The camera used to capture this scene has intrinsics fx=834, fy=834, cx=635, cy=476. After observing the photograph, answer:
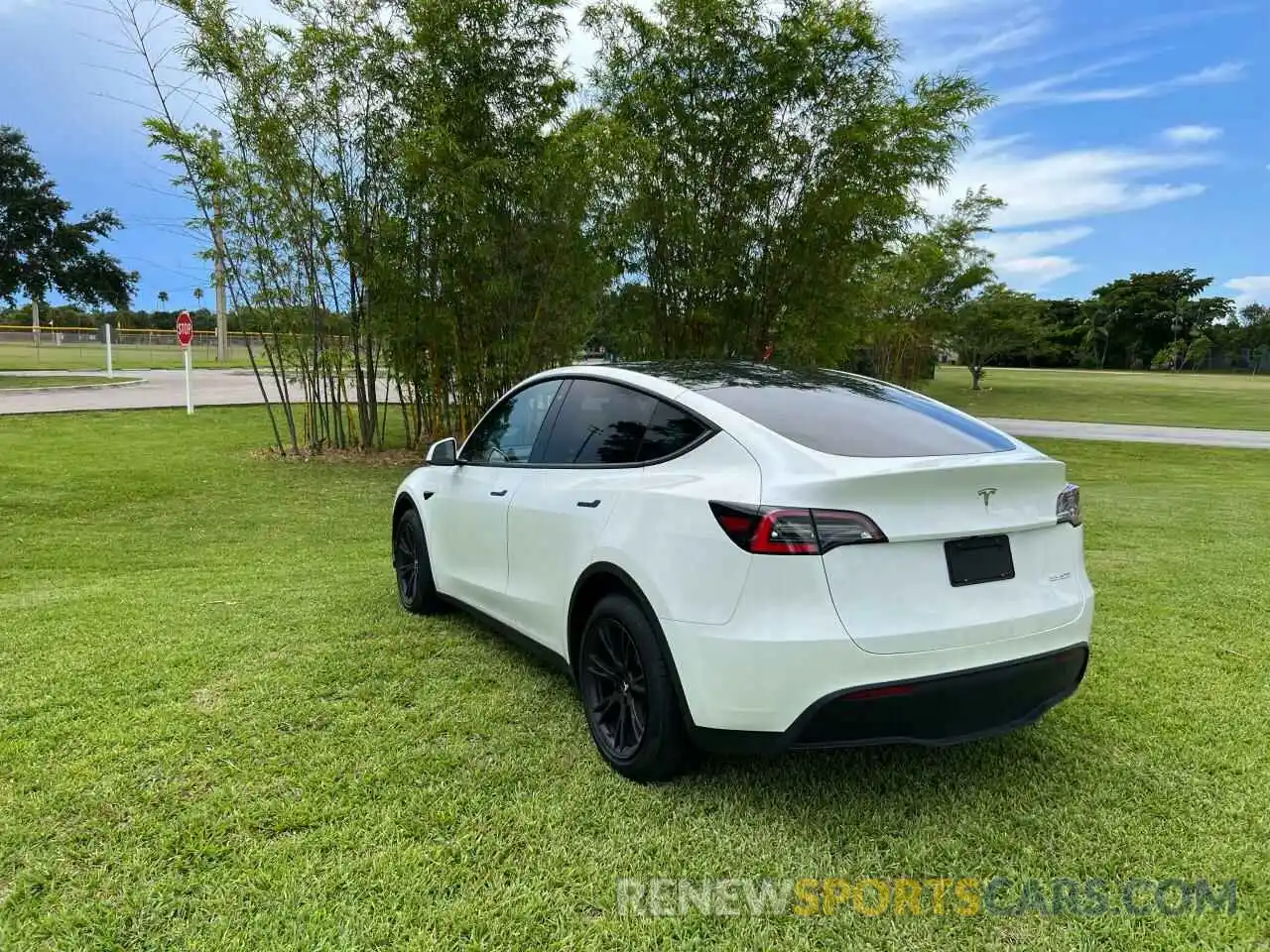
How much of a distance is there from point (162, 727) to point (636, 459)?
1848 millimetres

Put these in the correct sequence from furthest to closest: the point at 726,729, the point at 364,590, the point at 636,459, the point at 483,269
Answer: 1. the point at 483,269
2. the point at 364,590
3. the point at 636,459
4. the point at 726,729

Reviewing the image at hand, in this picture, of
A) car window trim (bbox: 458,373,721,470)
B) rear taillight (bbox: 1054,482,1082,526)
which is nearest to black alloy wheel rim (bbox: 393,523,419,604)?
car window trim (bbox: 458,373,721,470)

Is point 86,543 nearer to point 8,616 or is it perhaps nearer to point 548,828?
point 8,616

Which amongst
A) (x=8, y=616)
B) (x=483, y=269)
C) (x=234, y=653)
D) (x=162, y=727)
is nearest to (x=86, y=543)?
(x=8, y=616)

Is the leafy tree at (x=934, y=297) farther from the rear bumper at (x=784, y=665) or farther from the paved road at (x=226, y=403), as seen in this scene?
the rear bumper at (x=784, y=665)

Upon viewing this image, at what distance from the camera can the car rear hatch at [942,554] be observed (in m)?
2.10

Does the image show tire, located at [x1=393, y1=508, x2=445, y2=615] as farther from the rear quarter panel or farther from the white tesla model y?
the rear quarter panel

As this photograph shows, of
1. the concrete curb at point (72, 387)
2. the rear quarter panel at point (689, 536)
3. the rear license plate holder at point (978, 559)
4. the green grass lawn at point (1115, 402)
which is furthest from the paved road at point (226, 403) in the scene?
the rear license plate holder at point (978, 559)

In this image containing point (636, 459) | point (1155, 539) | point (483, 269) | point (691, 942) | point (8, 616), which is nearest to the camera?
point (691, 942)

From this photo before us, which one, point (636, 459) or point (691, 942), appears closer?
point (691, 942)

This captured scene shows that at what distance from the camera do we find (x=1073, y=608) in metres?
2.43

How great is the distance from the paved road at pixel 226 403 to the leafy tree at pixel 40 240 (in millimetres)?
7855

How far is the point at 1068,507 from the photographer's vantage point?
8.32ft

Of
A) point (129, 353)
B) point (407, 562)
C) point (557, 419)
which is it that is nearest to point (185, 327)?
point (407, 562)
